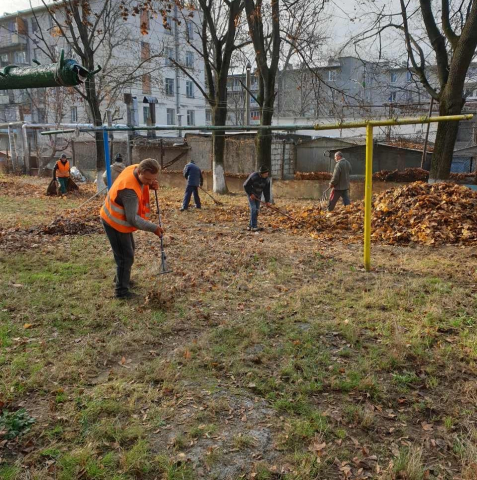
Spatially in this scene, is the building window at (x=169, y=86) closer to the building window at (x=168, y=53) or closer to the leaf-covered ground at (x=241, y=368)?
the building window at (x=168, y=53)

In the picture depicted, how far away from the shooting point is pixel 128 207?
5.45 m

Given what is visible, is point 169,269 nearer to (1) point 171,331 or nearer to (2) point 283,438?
(1) point 171,331

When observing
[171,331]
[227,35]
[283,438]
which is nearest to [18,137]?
[227,35]

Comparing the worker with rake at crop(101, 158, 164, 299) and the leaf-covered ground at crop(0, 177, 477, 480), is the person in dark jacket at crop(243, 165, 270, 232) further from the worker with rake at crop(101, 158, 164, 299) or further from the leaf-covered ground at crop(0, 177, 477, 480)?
the worker with rake at crop(101, 158, 164, 299)

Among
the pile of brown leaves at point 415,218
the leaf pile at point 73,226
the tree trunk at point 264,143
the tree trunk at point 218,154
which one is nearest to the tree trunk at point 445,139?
the pile of brown leaves at point 415,218

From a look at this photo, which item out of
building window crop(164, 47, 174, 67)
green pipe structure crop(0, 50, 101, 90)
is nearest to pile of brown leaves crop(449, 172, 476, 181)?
building window crop(164, 47, 174, 67)

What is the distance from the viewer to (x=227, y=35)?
54.8 ft

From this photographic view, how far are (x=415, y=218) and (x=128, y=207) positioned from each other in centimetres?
633

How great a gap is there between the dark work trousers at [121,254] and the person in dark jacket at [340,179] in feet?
23.6

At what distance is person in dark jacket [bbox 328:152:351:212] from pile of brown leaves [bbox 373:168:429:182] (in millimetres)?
4106

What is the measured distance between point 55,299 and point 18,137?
2772 centimetres

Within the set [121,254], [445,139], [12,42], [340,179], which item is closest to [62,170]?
[340,179]

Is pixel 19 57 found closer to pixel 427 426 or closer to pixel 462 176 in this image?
pixel 462 176

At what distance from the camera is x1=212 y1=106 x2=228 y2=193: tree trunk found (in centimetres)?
1716
